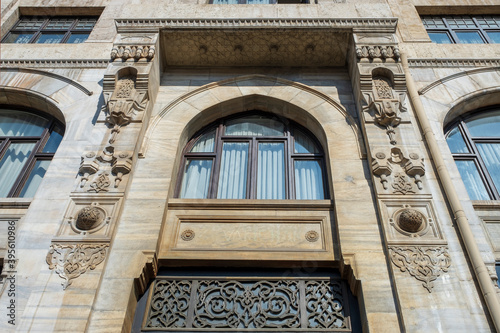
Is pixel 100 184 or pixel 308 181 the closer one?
pixel 100 184

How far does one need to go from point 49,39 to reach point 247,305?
10.6 meters

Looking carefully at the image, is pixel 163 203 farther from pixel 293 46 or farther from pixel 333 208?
pixel 293 46

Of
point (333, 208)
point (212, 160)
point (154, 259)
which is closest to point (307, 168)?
point (333, 208)

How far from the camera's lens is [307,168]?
8.67 metres

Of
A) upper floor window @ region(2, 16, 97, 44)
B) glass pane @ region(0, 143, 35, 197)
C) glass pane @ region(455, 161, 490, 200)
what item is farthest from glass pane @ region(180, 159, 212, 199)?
upper floor window @ region(2, 16, 97, 44)

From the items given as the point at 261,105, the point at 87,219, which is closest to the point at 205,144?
the point at 261,105

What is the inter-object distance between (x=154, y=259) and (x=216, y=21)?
5.93m

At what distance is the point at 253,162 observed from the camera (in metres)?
8.75

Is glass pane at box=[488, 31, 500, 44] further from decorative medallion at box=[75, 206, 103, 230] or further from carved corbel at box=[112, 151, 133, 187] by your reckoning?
decorative medallion at box=[75, 206, 103, 230]

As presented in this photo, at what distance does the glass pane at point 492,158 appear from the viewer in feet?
28.1

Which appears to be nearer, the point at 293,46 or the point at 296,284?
the point at 296,284

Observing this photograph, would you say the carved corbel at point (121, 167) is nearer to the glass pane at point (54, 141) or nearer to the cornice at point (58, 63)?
the glass pane at point (54, 141)

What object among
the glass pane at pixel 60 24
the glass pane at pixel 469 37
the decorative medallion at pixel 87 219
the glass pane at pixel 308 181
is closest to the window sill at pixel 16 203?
the decorative medallion at pixel 87 219

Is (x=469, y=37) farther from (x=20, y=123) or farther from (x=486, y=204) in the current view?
(x=20, y=123)
